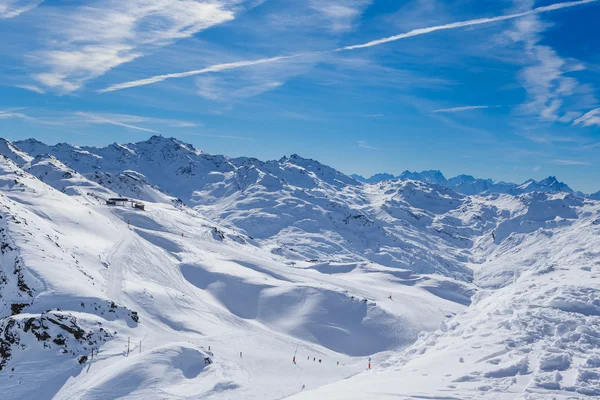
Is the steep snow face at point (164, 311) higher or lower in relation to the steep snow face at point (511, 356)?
lower

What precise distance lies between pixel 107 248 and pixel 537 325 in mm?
59662

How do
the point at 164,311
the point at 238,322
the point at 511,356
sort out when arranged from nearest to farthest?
the point at 511,356 < the point at 164,311 < the point at 238,322

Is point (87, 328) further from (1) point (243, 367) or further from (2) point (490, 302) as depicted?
(2) point (490, 302)

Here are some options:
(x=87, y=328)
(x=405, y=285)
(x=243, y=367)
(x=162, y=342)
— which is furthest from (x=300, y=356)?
(x=405, y=285)

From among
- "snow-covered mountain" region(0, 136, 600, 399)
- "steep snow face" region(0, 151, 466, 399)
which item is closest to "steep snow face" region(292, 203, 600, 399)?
"snow-covered mountain" region(0, 136, 600, 399)

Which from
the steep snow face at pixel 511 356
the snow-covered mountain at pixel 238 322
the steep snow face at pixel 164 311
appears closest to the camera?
the steep snow face at pixel 511 356

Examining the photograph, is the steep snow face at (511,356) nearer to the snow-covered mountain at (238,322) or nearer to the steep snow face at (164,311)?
the snow-covered mountain at (238,322)

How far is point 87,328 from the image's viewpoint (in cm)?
3550

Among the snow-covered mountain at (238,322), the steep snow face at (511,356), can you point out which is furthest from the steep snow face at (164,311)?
the steep snow face at (511,356)

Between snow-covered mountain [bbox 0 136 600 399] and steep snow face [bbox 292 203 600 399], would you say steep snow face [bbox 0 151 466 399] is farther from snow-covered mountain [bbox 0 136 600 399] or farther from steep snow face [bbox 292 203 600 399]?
steep snow face [bbox 292 203 600 399]

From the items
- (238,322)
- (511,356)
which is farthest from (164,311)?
(511,356)

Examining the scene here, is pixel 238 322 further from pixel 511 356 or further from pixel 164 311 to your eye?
pixel 511 356

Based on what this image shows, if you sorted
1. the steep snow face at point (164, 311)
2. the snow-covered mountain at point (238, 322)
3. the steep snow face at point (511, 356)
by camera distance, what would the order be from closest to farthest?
1. the steep snow face at point (511, 356)
2. the snow-covered mountain at point (238, 322)
3. the steep snow face at point (164, 311)

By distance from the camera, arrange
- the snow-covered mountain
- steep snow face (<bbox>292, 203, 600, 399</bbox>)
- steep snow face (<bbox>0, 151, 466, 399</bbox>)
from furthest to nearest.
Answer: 1. steep snow face (<bbox>0, 151, 466, 399</bbox>)
2. the snow-covered mountain
3. steep snow face (<bbox>292, 203, 600, 399</bbox>)
